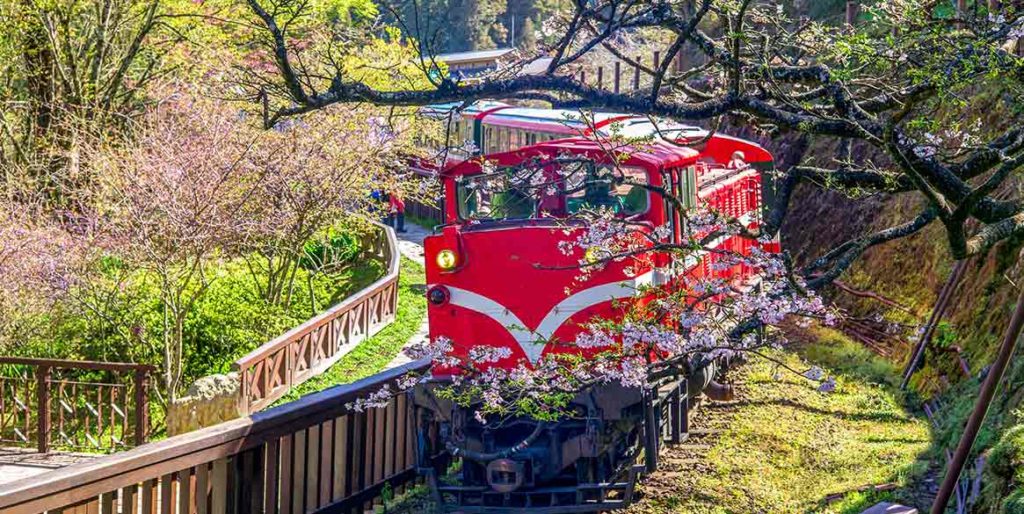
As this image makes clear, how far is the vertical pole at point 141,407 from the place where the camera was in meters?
14.6

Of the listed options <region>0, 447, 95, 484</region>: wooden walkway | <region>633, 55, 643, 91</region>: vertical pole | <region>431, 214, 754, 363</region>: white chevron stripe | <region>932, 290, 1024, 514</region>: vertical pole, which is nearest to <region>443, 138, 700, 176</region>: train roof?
<region>633, 55, 643, 91</region>: vertical pole

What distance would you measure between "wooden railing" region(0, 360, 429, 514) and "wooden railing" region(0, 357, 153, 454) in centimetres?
520

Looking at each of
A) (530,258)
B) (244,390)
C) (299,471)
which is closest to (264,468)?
(299,471)

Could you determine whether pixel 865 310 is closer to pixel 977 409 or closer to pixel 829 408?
pixel 829 408

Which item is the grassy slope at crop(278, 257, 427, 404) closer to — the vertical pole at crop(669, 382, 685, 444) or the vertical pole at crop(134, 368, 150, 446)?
the vertical pole at crop(134, 368, 150, 446)

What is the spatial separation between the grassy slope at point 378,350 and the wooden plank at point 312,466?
6.81m

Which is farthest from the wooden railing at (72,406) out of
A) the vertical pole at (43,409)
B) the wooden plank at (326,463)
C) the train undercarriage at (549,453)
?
the train undercarriage at (549,453)

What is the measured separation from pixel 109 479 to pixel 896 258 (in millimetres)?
13188

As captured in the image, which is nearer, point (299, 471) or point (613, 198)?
point (299, 471)

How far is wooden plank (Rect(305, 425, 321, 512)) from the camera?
9.16 m

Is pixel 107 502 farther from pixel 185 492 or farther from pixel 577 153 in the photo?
pixel 577 153

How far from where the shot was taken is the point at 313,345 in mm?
17547

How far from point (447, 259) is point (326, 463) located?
2.01 m

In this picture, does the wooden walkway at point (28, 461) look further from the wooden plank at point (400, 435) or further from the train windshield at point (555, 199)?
the train windshield at point (555, 199)
